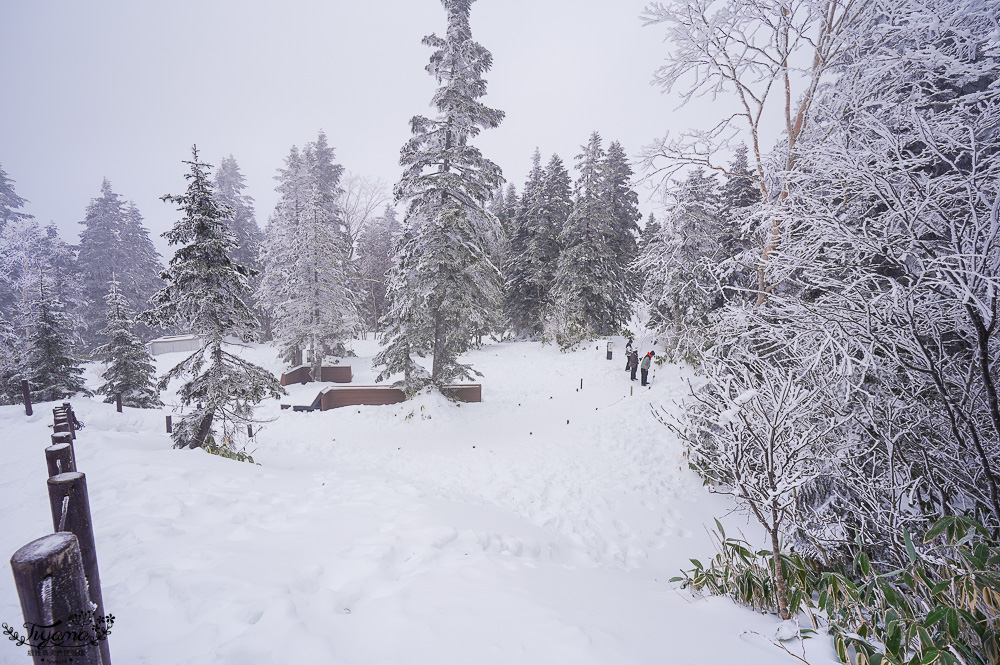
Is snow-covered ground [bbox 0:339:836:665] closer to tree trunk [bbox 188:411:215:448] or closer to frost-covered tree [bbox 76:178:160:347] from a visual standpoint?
tree trunk [bbox 188:411:215:448]

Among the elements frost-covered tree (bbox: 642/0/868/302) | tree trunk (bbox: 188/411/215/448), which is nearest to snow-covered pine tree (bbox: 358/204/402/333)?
tree trunk (bbox: 188/411/215/448)

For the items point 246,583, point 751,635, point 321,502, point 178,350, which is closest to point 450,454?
point 321,502

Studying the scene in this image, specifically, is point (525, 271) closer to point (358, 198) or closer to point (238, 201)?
point (358, 198)

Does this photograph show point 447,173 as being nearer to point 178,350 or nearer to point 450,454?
point 450,454

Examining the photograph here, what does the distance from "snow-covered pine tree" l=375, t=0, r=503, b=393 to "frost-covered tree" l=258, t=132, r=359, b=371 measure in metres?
9.32

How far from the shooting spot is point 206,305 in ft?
25.6

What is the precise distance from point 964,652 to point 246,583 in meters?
5.29

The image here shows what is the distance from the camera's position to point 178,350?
30.6 metres

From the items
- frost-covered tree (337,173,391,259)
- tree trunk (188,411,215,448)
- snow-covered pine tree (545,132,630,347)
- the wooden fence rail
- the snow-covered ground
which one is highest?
frost-covered tree (337,173,391,259)

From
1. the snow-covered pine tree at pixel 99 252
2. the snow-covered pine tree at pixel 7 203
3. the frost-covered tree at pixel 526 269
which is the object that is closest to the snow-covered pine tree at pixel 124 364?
the snow-covered pine tree at pixel 99 252

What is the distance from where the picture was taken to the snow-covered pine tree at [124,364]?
1540 centimetres

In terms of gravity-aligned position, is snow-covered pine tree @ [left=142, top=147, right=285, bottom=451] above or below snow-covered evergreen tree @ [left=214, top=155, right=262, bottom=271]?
below

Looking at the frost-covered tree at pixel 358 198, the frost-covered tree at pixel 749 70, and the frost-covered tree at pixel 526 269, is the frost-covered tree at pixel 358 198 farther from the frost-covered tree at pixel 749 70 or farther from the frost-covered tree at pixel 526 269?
the frost-covered tree at pixel 749 70

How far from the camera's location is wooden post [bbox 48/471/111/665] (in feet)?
7.70
